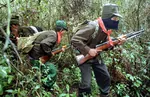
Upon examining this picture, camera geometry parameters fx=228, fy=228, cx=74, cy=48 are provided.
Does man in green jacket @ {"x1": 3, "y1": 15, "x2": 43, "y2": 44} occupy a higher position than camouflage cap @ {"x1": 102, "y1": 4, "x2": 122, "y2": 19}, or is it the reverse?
camouflage cap @ {"x1": 102, "y1": 4, "x2": 122, "y2": 19}

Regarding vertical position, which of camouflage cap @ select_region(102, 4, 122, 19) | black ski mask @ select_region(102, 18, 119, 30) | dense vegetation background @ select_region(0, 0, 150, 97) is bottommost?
dense vegetation background @ select_region(0, 0, 150, 97)

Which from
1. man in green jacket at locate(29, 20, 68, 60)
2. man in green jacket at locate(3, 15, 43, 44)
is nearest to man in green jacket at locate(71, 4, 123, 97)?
man in green jacket at locate(29, 20, 68, 60)

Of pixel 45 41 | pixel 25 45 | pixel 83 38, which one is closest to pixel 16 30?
pixel 25 45

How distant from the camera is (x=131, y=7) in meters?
7.59

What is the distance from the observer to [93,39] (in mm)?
4301

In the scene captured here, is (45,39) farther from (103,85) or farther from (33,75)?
(103,85)

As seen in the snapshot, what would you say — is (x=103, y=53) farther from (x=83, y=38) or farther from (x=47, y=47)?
(x=83, y=38)

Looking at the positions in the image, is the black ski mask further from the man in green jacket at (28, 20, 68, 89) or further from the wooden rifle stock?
the man in green jacket at (28, 20, 68, 89)

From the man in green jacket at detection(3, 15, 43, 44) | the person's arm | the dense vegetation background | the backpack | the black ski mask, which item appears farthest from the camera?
the dense vegetation background

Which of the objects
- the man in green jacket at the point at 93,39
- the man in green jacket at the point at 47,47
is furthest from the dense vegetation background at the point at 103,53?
the man in green jacket at the point at 93,39

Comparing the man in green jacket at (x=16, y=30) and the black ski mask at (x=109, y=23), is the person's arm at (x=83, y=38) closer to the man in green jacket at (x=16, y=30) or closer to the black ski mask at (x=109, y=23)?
the black ski mask at (x=109, y=23)

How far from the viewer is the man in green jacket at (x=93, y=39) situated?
163 inches

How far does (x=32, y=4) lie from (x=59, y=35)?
2320 millimetres

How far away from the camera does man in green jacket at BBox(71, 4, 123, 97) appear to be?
4.14 m
